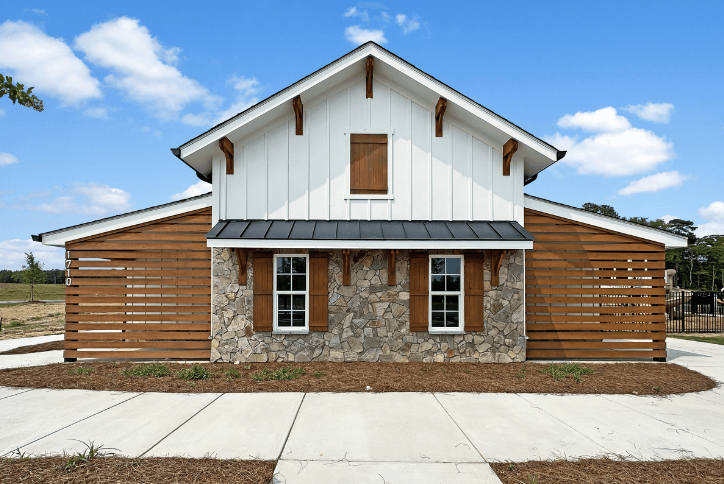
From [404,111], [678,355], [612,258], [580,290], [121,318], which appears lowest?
[678,355]

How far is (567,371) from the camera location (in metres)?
8.92

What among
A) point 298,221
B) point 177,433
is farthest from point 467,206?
point 177,433

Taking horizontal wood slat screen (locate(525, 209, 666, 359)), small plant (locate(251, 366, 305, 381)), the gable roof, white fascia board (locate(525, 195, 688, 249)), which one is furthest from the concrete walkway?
the gable roof

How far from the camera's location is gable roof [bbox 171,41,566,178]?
30.7 feet

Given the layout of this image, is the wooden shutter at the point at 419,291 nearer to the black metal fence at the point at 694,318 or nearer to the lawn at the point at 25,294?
the black metal fence at the point at 694,318

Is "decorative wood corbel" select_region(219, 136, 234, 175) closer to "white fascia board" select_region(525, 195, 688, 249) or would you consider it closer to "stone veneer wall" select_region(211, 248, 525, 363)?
"stone veneer wall" select_region(211, 248, 525, 363)

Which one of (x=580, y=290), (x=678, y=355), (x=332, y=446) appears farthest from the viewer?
(x=678, y=355)

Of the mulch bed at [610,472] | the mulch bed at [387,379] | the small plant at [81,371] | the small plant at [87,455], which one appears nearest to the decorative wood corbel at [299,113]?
the mulch bed at [387,379]

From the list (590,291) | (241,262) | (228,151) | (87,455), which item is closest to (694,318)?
(590,291)

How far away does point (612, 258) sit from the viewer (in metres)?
10.5

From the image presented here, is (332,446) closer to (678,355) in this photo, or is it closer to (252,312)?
(252,312)

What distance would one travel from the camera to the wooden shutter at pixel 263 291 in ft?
31.3

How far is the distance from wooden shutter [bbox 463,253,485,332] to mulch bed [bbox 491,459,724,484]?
4963 mm

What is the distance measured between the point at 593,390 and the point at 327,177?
7058 millimetres
